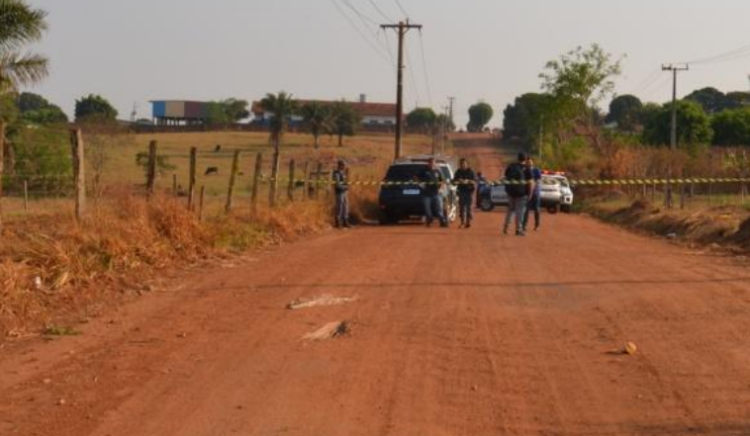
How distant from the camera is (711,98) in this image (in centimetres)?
14512

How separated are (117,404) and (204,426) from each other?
0.82 meters

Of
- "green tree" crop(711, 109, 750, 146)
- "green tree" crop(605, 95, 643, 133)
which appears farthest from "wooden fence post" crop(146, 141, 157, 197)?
"green tree" crop(605, 95, 643, 133)

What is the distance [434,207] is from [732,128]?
57992mm

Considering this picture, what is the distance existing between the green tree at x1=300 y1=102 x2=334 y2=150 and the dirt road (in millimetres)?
83326

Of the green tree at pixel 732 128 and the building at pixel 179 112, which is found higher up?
the building at pixel 179 112

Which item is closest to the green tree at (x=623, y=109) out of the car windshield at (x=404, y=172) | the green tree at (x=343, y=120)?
the green tree at (x=343, y=120)

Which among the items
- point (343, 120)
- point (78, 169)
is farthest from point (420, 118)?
point (78, 169)

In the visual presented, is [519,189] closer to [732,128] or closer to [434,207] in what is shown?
[434,207]

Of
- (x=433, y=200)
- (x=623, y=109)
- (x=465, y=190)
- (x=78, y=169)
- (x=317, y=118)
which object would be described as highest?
(x=623, y=109)

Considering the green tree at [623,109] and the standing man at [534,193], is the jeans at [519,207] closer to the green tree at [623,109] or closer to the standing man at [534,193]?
the standing man at [534,193]

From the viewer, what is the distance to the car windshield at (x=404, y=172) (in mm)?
25672

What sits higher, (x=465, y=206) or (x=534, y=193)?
(x=534, y=193)

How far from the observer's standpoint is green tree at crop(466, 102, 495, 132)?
196 m

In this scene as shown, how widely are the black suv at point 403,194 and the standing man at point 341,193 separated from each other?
1.21 m
